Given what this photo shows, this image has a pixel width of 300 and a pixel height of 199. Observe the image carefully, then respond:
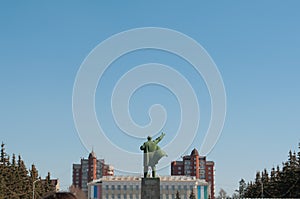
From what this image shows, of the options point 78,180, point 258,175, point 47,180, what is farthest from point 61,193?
point 78,180

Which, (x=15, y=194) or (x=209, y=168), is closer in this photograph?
(x=15, y=194)

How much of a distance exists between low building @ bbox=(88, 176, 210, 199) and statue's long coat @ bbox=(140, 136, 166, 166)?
75.0 metres

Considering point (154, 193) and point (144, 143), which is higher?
point (144, 143)

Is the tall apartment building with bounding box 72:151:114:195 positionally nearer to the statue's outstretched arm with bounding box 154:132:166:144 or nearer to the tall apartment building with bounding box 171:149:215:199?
the tall apartment building with bounding box 171:149:215:199

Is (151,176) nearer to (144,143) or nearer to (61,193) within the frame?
(144,143)

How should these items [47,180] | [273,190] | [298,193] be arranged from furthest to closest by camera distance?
[47,180] < [273,190] < [298,193]

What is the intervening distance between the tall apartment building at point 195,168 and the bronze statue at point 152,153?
99523 millimetres

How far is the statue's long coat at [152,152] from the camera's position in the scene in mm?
34438

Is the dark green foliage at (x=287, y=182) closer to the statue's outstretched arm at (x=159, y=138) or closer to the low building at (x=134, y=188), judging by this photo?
the statue's outstretched arm at (x=159, y=138)

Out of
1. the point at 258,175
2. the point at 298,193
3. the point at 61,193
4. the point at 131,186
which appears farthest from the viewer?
the point at 131,186

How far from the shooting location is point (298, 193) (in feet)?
136

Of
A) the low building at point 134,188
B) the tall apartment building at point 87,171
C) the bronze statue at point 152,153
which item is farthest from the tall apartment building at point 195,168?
the bronze statue at point 152,153

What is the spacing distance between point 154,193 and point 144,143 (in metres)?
3.41

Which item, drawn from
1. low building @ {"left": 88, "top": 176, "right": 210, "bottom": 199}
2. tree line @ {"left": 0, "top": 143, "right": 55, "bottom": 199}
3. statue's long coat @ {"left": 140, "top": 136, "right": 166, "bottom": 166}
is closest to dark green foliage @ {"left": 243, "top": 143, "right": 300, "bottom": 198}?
statue's long coat @ {"left": 140, "top": 136, "right": 166, "bottom": 166}
